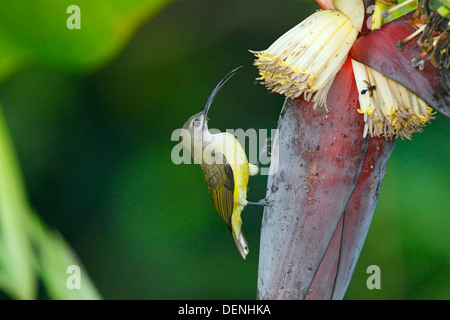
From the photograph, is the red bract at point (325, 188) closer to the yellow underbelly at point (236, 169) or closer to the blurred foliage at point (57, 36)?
the blurred foliage at point (57, 36)

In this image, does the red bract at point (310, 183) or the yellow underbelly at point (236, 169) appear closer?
the red bract at point (310, 183)

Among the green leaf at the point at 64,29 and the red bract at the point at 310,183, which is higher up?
the green leaf at the point at 64,29

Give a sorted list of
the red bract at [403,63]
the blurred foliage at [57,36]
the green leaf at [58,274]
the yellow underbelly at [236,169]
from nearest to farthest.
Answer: the red bract at [403,63] → the green leaf at [58,274] → the blurred foliage at [57,36] → the yellow underbelly at [236,169]

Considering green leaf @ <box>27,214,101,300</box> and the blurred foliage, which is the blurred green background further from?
green leaf @ <box>27,214,101,300</box>

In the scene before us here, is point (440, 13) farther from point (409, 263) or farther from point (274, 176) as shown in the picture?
point (409, 263)

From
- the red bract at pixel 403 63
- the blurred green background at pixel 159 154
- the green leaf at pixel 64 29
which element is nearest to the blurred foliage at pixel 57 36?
the green leaf at pixel 64 29

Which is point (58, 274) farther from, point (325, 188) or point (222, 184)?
point (222, 184)

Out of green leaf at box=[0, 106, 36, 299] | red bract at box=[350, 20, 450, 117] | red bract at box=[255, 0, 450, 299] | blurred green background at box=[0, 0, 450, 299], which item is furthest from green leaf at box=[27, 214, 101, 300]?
blurred green background at box=[0, 0, 450, 299]

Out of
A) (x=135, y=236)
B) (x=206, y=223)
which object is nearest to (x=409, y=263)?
(x=206, y=223)
